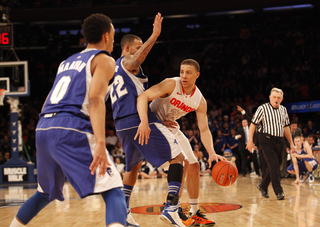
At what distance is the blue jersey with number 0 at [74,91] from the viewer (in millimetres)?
2385

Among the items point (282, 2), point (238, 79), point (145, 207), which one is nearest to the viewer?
point (145, 207)

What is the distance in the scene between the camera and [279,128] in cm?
647

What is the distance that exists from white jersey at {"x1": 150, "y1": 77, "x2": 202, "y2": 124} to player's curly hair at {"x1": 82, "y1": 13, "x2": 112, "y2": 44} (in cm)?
158

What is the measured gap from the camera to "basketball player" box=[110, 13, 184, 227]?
3525mm

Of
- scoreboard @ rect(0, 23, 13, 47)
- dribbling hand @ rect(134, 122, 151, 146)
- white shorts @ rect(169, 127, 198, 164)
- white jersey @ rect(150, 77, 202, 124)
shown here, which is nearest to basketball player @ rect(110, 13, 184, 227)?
dribbling hand @ rect(134, 122, 151, 146)

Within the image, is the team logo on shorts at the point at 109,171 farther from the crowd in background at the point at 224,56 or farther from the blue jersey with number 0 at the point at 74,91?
the crowd in background at the point at 224,56

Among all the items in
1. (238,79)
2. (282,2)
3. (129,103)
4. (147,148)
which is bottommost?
(147,148)

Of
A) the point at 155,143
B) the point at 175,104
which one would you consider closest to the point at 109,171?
the point at 155,143

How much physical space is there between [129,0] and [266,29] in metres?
7.74

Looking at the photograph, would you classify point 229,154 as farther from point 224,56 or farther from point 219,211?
point 224,56

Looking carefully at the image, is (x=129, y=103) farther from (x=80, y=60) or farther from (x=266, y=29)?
(x=266, y=29)

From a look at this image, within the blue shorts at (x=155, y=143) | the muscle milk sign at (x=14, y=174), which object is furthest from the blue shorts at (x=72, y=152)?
the muscle milk sign at (x=14, y=174)

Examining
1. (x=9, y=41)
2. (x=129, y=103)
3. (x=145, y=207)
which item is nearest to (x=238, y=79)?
(x=9, y=41)

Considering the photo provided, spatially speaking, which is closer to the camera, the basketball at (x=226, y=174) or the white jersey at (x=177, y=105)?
the white jersey at (x=177, y=105)
